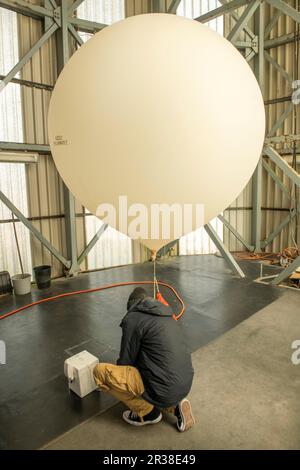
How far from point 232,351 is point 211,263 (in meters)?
3.86

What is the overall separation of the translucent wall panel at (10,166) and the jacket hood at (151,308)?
15.2ft

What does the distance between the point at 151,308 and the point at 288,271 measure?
379 cm

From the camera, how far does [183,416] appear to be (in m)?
2.33

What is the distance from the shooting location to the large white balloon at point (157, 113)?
6.17ft

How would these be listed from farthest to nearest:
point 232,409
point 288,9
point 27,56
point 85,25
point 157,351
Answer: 1. point 85,25
2. point 27,56
3. point 288,9
4. point 232,409
5. point 157,351

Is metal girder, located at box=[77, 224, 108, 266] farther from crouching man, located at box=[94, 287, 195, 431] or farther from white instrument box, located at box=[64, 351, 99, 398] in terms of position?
crouching man, located at box=[94, 287, 195, 431]

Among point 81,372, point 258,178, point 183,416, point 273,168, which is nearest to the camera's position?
point 183,416

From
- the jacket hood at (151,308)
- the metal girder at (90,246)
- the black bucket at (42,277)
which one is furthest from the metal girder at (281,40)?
the jacket hood at (151,308)

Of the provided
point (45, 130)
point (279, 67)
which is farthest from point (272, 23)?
point (45, 130)

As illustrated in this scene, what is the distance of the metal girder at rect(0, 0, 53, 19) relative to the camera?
5594 millimetres

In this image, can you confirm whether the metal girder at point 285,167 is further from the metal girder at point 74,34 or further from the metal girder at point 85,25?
the metal girder at point 85,25

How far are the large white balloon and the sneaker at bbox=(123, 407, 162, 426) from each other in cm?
142

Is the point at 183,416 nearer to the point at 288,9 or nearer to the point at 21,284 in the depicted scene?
the point at 21,284
